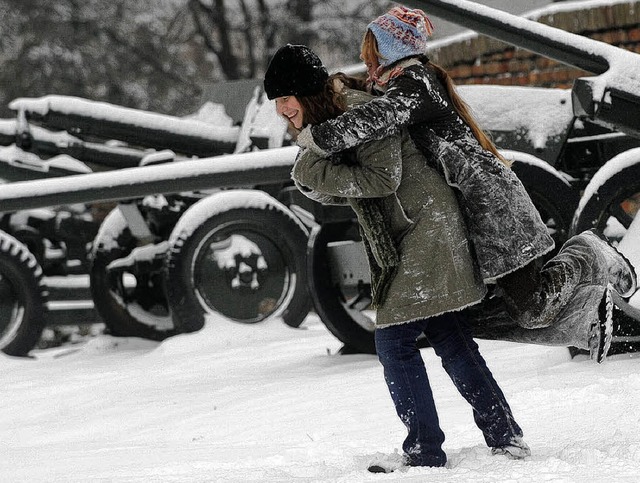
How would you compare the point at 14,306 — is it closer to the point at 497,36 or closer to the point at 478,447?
the point at 497,36

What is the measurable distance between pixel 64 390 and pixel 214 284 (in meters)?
1.37

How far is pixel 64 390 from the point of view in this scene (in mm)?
5770

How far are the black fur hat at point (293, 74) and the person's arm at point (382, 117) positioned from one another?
0.12m

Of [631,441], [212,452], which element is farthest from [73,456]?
[631,441]

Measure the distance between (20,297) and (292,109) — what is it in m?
4.84

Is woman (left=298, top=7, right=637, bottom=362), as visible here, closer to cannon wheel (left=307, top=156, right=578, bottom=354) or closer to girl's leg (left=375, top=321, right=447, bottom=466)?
girl's leg (left=375, top=321, right=447, bottom=466)

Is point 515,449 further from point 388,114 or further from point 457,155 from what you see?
point 388,114

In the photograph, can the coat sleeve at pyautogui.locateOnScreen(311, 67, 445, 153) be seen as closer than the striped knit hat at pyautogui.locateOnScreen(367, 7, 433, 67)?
Yes

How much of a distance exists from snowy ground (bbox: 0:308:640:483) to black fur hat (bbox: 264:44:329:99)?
1.01 m

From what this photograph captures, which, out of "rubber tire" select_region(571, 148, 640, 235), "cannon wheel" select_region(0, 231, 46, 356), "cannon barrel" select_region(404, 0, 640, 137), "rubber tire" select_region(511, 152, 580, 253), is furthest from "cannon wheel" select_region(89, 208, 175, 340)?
"cannon barrel" select_region(404, 0, 640, 137)

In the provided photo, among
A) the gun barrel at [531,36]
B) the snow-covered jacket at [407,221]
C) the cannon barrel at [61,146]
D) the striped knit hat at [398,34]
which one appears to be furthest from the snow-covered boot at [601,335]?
the cannon barrel at [61,146]

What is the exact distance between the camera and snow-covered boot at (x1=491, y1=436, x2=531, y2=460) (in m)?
3.00

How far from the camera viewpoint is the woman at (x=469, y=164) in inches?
115

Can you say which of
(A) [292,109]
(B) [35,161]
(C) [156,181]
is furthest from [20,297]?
(A) [292,109]
